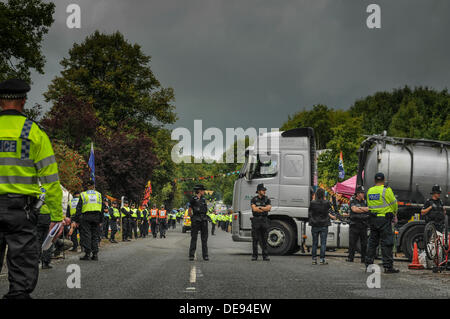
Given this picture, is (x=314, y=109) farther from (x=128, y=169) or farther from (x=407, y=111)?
(x=128, y=169)

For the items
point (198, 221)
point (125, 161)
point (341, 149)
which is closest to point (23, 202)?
point (198, 221)

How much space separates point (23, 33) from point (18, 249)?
25944 mm

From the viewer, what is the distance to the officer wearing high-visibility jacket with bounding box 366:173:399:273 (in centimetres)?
1226

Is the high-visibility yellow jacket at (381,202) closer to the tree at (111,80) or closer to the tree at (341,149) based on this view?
the tree at (111,80)

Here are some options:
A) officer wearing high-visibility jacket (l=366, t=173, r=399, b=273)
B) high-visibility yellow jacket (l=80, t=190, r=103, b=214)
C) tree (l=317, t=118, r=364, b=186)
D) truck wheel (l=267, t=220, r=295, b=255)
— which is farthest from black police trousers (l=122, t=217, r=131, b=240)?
tree (l=317, t=118, r=364, b=186)

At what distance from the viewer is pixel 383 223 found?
40.2 feet

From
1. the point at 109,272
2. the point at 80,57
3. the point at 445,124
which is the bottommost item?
the point at 109,272

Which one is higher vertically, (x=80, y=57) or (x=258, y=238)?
(x=80, y=57)

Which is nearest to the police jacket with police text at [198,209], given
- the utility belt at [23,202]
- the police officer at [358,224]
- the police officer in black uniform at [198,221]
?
the police officer in black uniform at [198,221]

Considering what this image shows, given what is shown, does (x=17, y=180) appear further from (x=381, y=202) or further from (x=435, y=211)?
(x=435, y=211)

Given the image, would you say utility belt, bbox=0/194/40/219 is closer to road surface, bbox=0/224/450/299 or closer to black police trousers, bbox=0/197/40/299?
black police trousers, bbox=0/197/40/299
